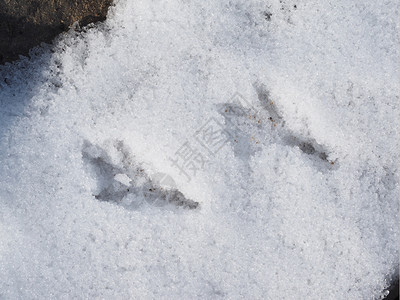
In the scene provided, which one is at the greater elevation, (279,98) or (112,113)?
(279,98)


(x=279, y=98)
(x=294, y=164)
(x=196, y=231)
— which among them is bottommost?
(x=196, y=231)

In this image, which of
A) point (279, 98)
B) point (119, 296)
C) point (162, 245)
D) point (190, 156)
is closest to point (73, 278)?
point (119, 296)

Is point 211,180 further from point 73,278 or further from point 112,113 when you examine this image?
point 73,278

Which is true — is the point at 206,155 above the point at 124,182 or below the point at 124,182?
above

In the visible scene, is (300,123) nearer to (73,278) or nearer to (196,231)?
(196,231)

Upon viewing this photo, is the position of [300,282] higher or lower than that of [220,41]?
lower

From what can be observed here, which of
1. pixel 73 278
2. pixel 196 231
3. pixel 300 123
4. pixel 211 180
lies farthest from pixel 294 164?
pixel 73 278
